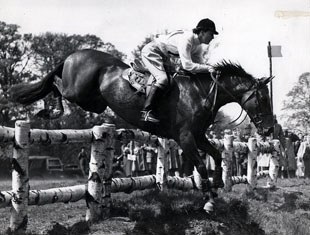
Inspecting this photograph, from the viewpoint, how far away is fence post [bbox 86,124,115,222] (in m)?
6.20

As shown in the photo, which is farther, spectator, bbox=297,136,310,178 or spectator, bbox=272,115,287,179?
spectator, bbox=297,136,310,178

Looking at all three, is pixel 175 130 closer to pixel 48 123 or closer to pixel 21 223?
pixel 21 223

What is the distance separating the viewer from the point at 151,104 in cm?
673

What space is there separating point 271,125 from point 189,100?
1228 mm

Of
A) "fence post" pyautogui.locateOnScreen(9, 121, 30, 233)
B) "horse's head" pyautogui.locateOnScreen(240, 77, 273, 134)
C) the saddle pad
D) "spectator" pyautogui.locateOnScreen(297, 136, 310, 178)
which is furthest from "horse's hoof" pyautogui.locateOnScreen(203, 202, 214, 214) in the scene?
"spectator" pyautogui.locateOnScreen(297, 136, 310, 178)

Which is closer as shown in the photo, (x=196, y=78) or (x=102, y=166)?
(x=102, y=166)

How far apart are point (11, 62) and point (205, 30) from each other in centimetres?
2915

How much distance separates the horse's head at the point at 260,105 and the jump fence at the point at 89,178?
1773 millimetres

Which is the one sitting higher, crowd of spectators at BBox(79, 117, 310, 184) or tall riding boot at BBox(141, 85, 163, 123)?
tall riding boot at BBox(141, 85, 163, 123)

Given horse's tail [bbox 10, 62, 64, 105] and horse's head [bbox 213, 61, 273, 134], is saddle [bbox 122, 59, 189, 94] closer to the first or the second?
horse's head [bbox 213, 61, 273, 134]

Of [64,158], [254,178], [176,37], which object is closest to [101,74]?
[176,37]

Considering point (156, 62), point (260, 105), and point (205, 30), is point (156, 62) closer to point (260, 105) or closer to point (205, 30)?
point (205, 30)

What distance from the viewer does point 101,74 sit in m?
7.68

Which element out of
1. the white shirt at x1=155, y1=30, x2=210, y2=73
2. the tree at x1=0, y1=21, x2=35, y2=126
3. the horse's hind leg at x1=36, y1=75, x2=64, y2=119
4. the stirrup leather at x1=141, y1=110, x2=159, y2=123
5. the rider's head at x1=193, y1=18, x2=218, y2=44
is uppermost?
the tree at x1=0, y1=21, x2=35, y2=126
